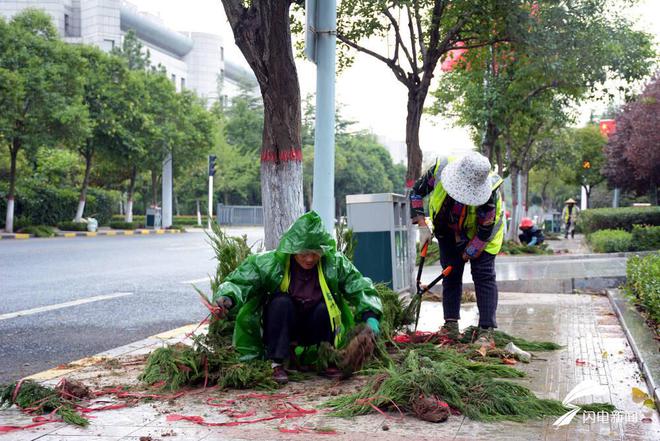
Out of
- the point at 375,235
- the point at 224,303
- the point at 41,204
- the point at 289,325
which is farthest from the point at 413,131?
the point at 41,204

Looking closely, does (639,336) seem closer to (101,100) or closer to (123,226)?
(101,100)

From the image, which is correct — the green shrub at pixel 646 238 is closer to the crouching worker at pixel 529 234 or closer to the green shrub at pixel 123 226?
the crouching worker at pixel 529 234

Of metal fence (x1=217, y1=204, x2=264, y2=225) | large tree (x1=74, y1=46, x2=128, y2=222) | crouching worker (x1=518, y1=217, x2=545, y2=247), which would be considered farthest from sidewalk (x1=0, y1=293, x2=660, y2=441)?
metal fence (x1=217, y1=204, x2=264, y2=225)

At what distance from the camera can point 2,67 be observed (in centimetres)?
2866

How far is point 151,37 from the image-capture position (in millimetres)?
82688

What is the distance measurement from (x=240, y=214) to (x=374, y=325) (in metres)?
63.1

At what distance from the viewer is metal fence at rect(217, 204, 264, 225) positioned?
6600 centimetres

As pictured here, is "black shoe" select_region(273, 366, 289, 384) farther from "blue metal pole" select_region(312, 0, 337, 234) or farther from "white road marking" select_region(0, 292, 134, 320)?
"white road marking" select_region(0, 292, 134, 320)

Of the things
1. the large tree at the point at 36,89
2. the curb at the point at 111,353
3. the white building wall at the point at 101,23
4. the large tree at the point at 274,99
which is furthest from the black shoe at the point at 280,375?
the white building wall at the point at 101,23

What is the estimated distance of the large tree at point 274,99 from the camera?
254 inches

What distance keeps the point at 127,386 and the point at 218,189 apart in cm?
5777

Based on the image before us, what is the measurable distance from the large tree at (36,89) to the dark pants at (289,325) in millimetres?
25220

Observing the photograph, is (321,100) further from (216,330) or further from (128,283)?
(128,283)

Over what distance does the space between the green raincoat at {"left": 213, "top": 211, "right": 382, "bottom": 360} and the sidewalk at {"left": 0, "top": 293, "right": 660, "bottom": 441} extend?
446 mm
